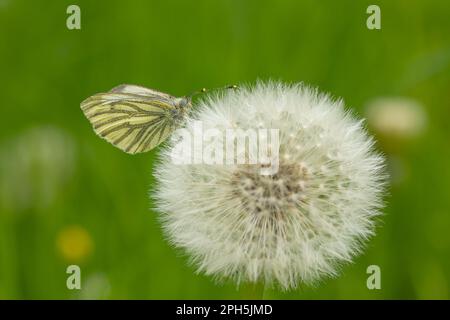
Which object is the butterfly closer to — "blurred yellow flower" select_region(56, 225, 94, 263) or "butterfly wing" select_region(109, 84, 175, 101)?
"butterfly wing" select_region(109, 84, 175, 101)

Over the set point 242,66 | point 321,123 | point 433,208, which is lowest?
point 433,208

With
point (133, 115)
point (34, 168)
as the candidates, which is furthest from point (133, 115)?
point (34, 168)

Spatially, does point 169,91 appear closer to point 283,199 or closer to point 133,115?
point 133,115

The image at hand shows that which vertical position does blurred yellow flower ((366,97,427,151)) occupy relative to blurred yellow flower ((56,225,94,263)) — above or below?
above

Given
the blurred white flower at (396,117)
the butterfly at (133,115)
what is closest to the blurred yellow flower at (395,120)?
the blurred white flower at (396,117)

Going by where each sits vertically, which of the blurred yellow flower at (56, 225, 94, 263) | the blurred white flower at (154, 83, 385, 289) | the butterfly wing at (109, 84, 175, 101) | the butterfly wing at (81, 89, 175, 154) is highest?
the butterfly wing at (109, 84, 175, 101)

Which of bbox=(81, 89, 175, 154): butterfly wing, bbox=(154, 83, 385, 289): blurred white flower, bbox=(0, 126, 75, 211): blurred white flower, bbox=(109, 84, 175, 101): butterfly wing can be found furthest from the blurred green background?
bbox=(154, 83, 385, 289): blurred white flower

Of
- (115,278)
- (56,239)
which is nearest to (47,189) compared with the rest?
(56,239)

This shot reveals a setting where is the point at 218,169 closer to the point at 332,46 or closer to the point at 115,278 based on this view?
the point at 115,278
